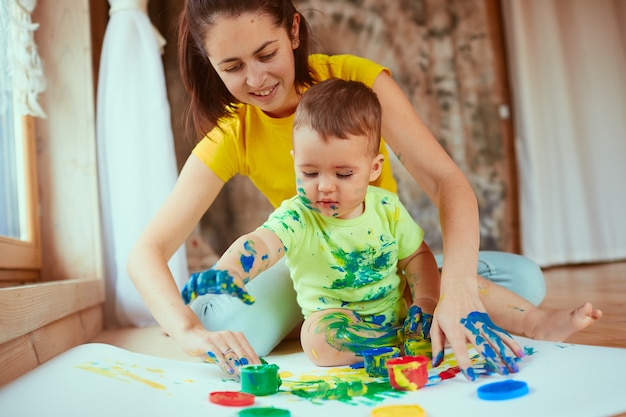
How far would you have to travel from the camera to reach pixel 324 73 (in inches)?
58.6

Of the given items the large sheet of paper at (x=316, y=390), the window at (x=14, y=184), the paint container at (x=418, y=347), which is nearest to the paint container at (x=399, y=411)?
the large sheet of paper at (x=316, y=390)

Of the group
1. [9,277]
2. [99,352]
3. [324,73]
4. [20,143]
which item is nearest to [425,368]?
[99,352]

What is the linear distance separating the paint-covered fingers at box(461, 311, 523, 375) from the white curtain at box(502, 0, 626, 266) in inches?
106

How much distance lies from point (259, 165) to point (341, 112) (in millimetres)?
416

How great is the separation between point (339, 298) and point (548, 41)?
2.86m

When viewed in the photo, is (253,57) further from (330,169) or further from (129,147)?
(129,147)

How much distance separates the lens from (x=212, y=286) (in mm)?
910

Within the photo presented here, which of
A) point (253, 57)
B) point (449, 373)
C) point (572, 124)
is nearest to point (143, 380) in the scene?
point (449, 373)

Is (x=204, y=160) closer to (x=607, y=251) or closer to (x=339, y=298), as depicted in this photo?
(x=339, y=298)

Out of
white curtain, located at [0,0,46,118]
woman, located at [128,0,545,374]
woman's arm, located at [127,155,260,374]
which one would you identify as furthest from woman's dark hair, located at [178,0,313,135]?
white curtain, located at [0,0,46,118]

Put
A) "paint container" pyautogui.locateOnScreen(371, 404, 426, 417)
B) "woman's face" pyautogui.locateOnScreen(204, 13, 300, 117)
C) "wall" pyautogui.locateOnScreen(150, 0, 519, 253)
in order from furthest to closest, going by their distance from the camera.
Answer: "wall" pyautogui.locateOnScreen(150, 0, 519, 253) < "woman's face" pyautogui.locateOnScreen(204, 13, 300, 117) < "paint container" pyautogui.locateOnScreen(371, 404, 426, 417)

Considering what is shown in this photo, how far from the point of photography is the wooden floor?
1.30 metres

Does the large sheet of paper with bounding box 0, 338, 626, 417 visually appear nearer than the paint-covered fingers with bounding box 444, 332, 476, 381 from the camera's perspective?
Yes

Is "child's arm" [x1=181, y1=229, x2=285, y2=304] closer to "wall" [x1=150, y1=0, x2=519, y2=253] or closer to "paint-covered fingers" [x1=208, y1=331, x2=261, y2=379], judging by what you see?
"paint-covered fingers" [x1=208, y1=331, x2=261, y2=379]
